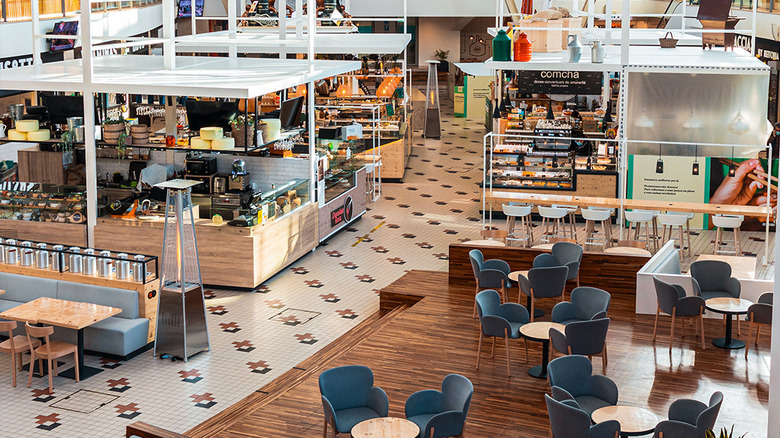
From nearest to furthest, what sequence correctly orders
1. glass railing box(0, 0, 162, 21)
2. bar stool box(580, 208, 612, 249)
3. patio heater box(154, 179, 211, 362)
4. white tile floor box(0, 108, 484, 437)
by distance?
white tile floor box(0, 108, 484, 437), patio heater box(154, 179, 211, 362), bar stool box(580, 208, 612, 249), glass railing box(0, 0, 162, 21)

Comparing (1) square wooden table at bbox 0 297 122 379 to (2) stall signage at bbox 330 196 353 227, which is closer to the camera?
(1) square wooden table at bbox 0 297 122 379

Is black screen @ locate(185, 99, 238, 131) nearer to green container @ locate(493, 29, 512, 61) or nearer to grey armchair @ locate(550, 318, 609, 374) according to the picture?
green container @ locate(493, 29, 512, 61)

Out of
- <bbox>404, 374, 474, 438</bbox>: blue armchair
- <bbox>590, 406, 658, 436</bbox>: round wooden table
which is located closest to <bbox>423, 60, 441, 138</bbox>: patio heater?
<bbox>404, 374, 474, 438</bbox>: blue armchair

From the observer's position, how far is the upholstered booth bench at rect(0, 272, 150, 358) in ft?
29.4

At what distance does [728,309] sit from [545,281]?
5.46ft

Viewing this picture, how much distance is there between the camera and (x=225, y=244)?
10773 millimetres

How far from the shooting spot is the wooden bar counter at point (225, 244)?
10.8 meters

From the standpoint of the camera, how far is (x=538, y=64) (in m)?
12.7

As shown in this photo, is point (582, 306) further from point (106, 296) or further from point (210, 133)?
point (210, 133)

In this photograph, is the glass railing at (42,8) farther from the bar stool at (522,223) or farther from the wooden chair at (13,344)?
the bar stool at (522,223)

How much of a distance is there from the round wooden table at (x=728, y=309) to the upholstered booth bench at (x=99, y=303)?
5.35m

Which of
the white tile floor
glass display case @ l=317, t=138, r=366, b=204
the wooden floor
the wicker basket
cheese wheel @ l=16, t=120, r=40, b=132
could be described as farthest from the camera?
the wicker basket

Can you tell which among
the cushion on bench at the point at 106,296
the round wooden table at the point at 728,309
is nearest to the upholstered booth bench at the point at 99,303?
the cushion on bench at the point at 106,296

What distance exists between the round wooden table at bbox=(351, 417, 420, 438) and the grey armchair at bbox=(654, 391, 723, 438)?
1569mm
